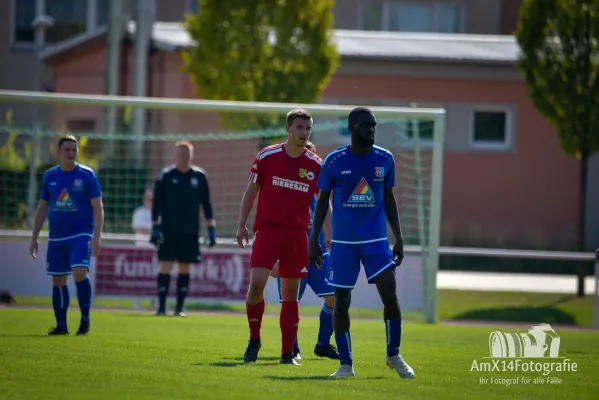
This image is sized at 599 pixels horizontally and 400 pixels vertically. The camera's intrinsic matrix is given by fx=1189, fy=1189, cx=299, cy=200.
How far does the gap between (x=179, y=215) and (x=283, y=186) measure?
20.9 feet

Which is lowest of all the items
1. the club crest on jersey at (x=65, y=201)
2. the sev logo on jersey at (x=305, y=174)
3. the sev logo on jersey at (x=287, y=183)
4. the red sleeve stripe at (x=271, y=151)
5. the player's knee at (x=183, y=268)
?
the player's knee at (x=183, y=268)

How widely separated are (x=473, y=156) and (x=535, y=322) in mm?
12182

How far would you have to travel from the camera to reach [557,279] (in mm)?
24016

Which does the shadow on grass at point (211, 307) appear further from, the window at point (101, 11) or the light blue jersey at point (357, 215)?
the window at point (101, 11)

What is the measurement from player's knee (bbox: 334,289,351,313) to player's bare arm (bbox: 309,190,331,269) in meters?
0.26

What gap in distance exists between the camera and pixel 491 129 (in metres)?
30.2

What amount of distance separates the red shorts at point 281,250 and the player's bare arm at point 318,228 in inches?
32.7

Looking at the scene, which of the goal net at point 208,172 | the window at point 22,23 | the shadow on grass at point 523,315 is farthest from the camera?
the window at point 22,23

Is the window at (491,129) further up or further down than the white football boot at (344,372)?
further up

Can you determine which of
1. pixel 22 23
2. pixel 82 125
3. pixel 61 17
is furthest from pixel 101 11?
pixel 82 125

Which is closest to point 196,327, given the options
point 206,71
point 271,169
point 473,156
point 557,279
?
point 271,169

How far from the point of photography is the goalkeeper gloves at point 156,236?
15945 millimetres

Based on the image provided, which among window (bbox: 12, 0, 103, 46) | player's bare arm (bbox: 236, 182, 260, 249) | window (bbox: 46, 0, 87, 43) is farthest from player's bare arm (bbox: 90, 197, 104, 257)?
window (bbox: 46, 0, 87, 43)

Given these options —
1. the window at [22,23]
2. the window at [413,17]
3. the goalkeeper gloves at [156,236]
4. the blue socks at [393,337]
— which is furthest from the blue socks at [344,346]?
the window at [22,23]
